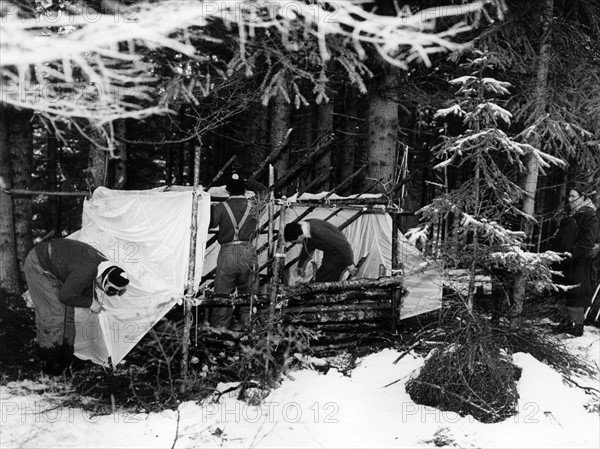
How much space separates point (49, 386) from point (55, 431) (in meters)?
1.16

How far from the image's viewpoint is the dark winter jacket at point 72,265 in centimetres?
541

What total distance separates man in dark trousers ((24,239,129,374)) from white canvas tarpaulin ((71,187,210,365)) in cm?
18

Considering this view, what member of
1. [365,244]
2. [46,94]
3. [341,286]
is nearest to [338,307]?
[341,286]

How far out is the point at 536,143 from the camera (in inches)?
247

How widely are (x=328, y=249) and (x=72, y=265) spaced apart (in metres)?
3.41

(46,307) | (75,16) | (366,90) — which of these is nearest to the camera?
(75,16)

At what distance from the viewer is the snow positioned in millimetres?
4258

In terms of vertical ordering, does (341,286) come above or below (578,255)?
below

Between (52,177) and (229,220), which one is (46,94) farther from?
(52,177)

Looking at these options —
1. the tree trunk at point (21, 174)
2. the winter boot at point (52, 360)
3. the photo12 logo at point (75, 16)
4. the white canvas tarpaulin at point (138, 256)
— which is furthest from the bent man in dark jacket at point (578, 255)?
the tree trunk at point (21, 174)

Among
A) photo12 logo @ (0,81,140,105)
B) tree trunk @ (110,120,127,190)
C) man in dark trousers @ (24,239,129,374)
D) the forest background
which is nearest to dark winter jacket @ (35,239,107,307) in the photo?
man in dark trousers @ (24,239,129,374)

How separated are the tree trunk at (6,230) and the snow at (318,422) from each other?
278cm

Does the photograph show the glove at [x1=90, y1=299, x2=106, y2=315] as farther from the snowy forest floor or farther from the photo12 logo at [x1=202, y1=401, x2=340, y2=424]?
the photo12 logo at [x1=202, y1=401, x2=340, y2=424]

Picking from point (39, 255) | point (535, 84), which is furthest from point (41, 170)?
point (535, 84)
